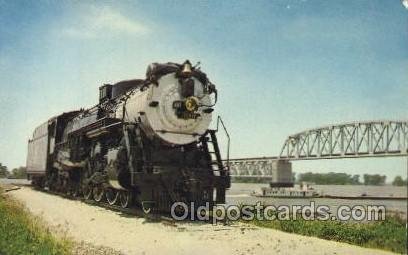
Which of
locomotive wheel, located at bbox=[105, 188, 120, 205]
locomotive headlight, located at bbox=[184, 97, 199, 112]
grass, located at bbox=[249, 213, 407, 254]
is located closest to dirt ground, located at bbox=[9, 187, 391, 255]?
grass, located at bbox=[249, 213, 407, 254]

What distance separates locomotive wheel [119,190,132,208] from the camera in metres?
11.2

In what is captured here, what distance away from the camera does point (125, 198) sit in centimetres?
1149

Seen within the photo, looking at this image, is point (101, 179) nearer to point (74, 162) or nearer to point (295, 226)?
point (74, 162)

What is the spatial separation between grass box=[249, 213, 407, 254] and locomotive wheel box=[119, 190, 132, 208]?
3176mm

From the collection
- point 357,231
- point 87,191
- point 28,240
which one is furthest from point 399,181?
point 87,191

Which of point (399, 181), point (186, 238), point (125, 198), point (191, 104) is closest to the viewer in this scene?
point (399, 181)

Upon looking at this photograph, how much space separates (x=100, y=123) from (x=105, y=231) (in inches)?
186

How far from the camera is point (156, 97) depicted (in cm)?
1021

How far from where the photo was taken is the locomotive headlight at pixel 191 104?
10305 mm

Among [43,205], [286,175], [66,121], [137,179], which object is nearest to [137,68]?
[137,179]

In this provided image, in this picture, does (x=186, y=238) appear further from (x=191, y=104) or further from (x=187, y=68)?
(x=187, y=68)

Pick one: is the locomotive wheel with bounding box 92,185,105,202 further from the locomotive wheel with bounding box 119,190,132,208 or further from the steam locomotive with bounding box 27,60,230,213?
the locomotive wheel with bounding box 119,190,132,208

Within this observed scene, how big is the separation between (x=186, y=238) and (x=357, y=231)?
9.71ft

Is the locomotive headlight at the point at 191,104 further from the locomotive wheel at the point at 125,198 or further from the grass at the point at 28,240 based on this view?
the grass at the point at 28,240
